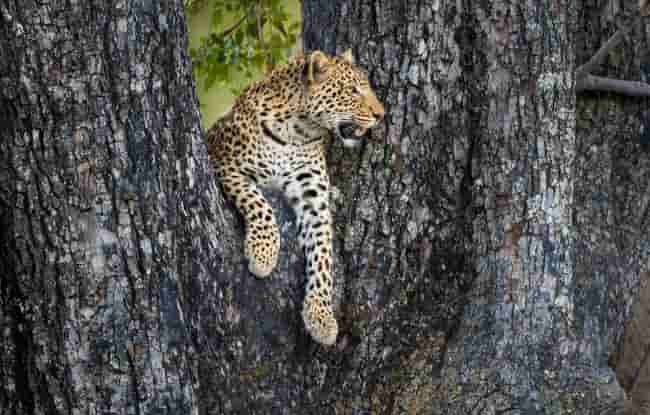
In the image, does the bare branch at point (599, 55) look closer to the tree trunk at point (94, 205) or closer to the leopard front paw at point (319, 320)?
the leopard front paw at point (319, 320)

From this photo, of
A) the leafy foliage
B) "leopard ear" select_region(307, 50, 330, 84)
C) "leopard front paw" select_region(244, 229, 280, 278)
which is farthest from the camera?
the leafy foliage

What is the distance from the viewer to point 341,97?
4.79m

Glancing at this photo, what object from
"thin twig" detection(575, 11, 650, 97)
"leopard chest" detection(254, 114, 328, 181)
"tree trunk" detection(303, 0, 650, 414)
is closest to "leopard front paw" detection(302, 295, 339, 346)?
"tree trunk" detection(303, 0, 650, 414)

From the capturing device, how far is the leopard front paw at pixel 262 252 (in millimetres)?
4070

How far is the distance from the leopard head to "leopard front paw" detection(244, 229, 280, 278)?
1.99 ft

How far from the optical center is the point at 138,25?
349 centimetres

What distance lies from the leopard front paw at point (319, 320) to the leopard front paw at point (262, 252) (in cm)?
23

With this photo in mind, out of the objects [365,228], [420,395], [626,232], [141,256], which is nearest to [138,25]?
[141,256]

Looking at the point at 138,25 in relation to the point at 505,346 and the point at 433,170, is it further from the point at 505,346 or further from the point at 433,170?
the point at 505,346

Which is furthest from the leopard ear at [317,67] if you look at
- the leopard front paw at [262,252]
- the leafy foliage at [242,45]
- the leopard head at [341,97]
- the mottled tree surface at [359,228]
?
Answer: the leafy foliage at [242,45]

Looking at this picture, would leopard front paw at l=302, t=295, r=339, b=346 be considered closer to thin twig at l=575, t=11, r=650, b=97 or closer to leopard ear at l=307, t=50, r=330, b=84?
leopard ear at l=307, t=50, r=330, b=84

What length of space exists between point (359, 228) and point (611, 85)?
1.55 m

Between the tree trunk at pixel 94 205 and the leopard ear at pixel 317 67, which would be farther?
the leopard ear at pixel 317 67

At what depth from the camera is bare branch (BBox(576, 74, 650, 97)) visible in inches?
199
